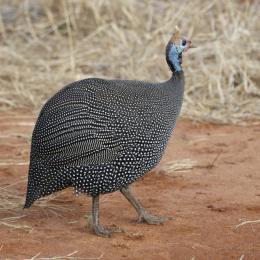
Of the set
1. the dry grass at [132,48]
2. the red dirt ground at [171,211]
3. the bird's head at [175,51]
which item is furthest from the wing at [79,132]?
the dry grass at [132,48]

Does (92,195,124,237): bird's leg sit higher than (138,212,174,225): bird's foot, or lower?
higher

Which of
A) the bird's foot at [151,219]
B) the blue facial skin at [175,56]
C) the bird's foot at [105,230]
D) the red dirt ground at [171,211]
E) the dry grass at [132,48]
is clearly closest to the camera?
the red dirt ground at [171,211]

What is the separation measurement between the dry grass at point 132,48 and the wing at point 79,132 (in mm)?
2956

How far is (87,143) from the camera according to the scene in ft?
14.1

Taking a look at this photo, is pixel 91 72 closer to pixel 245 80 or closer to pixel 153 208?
pixel 245 80

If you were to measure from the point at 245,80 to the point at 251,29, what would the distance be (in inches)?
41.1

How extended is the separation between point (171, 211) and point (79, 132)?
3.11 ft

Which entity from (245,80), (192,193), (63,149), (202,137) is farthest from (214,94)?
(63,149)

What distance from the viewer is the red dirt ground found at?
13.6ft

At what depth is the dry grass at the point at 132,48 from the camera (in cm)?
762

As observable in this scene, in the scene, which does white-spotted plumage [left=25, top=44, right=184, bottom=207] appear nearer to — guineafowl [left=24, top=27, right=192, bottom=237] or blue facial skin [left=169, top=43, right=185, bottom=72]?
guineafowl [left=24, top=27, right=192, bottom=237]

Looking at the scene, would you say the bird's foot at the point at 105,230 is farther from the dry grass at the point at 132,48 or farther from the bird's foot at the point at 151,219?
the dry grass at the point at 132,48

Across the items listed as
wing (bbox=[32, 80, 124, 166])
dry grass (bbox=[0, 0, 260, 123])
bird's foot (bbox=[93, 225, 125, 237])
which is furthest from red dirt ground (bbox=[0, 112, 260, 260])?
dry grass (bbox=[0, 0, 260, 123])

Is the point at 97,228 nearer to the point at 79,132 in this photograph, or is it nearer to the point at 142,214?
the point at 142,214
